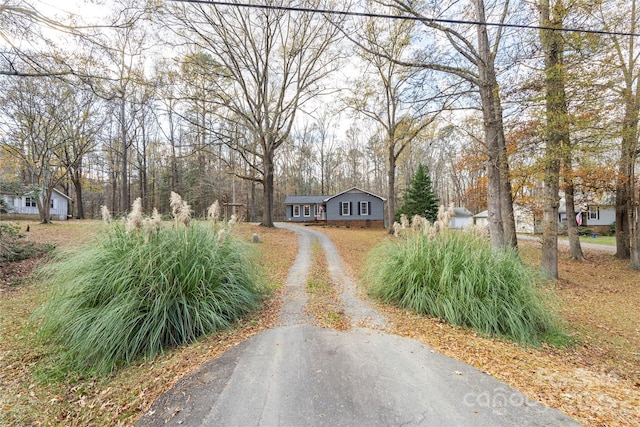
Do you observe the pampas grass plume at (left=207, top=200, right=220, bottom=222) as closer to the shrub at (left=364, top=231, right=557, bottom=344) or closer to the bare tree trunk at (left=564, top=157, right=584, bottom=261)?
the shrub at (left=364, top=231, right=557, bottom=344)

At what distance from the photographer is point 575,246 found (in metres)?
11.8

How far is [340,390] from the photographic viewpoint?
2219mm

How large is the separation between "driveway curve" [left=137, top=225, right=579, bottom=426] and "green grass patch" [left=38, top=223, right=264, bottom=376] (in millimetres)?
821

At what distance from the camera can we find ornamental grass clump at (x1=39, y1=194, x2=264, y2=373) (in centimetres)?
297

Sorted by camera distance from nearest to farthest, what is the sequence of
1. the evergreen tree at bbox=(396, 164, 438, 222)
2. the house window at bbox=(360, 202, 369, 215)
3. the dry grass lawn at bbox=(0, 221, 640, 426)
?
the dry grass lawn at bbox=(0, 221, 640, 426), the evergreen tree at bbox=(396, 164, 438, 222), the house window at bbox=(360, 202, 369, 215)

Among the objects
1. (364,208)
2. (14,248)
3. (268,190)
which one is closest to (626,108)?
(268,190)

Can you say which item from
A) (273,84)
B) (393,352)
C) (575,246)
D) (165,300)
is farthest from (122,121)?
(575,246)

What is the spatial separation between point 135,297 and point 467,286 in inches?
169

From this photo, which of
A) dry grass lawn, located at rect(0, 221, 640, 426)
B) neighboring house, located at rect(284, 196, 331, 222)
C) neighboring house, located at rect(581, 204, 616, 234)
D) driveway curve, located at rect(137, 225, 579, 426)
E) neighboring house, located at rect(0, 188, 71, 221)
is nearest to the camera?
driveway curve, located at rect(137, 225, 579, 426)

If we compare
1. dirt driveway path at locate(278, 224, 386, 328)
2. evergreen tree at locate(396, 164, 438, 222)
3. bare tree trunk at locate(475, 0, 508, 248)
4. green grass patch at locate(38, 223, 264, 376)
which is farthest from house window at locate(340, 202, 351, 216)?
green grass patch at locate(38, 223, 264, 376)

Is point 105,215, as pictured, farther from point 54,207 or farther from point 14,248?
point 54,207

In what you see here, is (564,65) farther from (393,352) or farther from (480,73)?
(393,352)

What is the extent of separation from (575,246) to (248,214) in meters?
29.4

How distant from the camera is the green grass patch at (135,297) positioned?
2.97 meters
